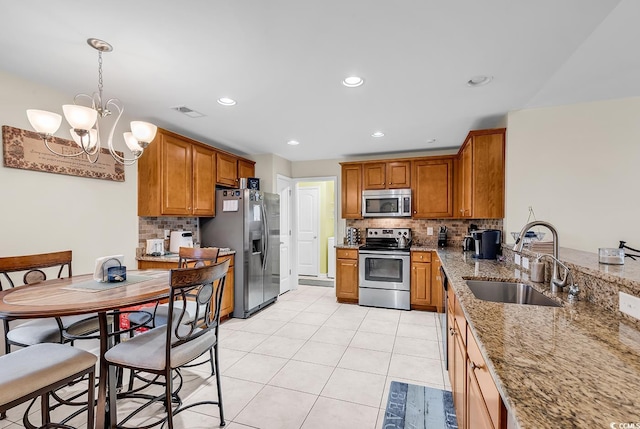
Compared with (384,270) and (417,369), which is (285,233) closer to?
(384,270)

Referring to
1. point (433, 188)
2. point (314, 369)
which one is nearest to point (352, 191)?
point (433, 188)

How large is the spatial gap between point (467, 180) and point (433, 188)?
0.94m

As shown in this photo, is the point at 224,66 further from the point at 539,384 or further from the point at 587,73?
the point at 587,73

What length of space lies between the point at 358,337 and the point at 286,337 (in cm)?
79

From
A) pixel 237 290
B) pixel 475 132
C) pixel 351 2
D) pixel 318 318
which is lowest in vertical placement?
pixel 318 318

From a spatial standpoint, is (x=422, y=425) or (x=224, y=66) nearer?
(x=422, y=425)

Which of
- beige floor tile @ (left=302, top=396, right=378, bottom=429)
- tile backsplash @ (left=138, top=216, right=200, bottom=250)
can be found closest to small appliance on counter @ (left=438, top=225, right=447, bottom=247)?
beige floor tile @ (left=302, top=396, right=378, bottom=429)

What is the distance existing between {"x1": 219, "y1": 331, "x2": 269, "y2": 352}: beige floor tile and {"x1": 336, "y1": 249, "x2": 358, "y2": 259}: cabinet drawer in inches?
69.7

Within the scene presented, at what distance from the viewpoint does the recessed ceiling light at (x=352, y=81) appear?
7.70ft

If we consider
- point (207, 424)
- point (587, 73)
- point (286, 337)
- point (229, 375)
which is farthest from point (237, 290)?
point (587, 73)

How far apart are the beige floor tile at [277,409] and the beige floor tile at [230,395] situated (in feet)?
0.17

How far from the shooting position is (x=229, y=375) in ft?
8.24

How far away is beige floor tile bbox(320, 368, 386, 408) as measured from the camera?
2195 millimetres

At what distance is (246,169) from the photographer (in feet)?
15.8
